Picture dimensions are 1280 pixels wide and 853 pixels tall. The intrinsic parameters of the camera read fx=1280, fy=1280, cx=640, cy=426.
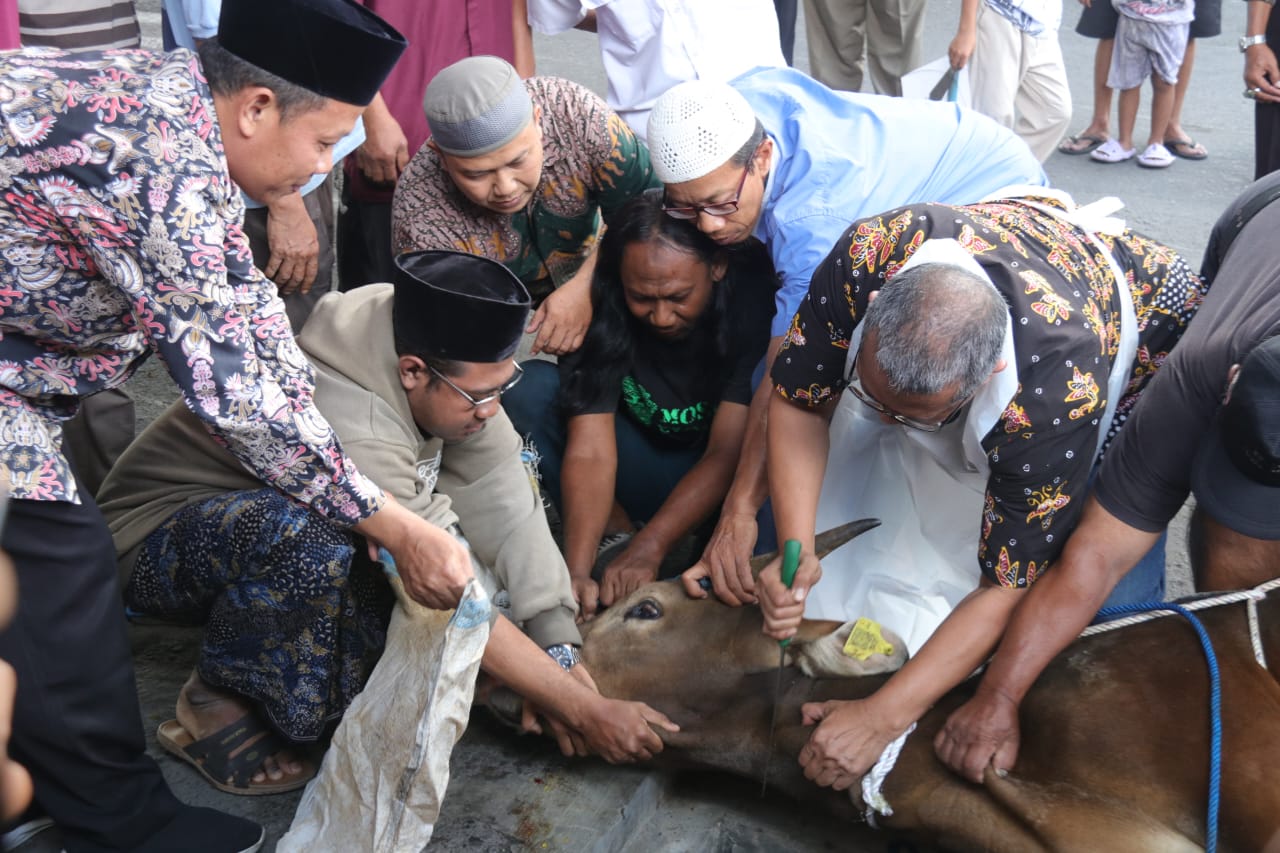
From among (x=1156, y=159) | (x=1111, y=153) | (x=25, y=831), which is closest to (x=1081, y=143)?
(x=1111, y=153)

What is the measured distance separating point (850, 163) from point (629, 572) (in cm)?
136

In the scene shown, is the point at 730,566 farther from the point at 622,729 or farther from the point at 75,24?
the point at 75,24

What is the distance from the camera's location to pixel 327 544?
280 cm

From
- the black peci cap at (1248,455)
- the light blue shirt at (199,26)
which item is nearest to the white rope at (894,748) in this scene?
the black peci cap at (1248,455)

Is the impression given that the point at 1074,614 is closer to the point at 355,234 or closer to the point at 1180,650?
the point at 1180,650

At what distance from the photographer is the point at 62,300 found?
2189 mm

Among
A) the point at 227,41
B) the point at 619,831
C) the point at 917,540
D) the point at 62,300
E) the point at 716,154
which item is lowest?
the point at 619,831

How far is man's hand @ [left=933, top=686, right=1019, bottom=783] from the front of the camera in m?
2.75

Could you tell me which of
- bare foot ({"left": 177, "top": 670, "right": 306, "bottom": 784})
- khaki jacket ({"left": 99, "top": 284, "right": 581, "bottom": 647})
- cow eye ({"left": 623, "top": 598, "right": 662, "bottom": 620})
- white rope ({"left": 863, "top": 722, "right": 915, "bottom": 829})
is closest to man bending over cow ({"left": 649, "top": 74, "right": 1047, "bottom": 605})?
cow eye ({"left": 623, "top": 598, "right": 662, "bottom": 620})

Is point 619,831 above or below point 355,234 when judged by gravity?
below

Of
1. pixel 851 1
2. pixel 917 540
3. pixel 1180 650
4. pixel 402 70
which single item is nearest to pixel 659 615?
pixel 917 540

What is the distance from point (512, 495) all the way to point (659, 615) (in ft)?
1.60

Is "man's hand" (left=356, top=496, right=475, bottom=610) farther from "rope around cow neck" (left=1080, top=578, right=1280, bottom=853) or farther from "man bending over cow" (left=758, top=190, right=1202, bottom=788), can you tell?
"rope around cow neck" (left=1080, top=578, right=1280, bottom=853)

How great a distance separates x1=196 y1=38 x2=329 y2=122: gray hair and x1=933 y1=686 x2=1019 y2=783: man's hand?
6.04ft
